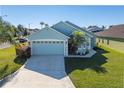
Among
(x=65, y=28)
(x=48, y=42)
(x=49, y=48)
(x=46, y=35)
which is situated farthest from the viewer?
(x=65, y=28)

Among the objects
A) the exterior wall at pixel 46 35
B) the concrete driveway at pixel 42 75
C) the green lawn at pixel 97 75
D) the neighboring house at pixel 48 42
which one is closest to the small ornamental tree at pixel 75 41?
the neighboring house at pixel 48 42

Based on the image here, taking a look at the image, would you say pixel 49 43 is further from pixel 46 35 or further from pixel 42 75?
pixel 42 75

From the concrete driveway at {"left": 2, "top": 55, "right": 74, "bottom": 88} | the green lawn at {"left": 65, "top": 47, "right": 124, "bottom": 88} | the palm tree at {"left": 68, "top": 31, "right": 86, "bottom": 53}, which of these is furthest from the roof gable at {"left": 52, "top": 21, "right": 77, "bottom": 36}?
the green lawn at {"left": 65, "top": 47, "right": 124, "bottom": 88}

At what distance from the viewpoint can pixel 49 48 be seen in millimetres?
20891

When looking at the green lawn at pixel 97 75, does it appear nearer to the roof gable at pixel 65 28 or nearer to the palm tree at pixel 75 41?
the palm tree at pixel 75 41

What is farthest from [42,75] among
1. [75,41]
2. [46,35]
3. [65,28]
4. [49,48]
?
[65,28]

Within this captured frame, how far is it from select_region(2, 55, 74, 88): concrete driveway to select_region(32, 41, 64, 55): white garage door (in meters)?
2.75

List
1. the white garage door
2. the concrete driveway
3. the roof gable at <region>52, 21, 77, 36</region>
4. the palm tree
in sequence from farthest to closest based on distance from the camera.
→ the roof gable at <region>52, 21, 77, 36</region> → the palm tree → the white garage door → the concrete driveway

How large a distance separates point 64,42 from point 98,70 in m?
7.10

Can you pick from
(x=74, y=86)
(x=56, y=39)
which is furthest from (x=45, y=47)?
(x=74, y=86)

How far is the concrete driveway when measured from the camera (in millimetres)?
11477

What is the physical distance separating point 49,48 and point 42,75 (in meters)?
7.55

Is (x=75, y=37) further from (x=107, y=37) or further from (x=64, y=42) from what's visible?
(x=107, y=37)

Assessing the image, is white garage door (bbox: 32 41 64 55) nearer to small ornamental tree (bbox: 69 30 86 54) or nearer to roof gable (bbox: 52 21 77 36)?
small ornamental tree (bbox: 69 30 86 54)
